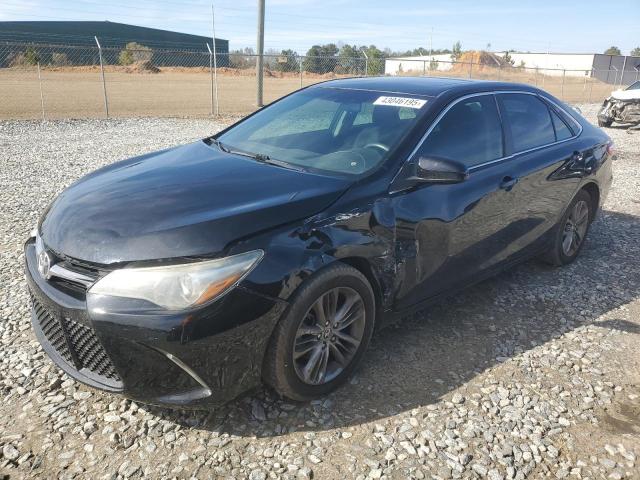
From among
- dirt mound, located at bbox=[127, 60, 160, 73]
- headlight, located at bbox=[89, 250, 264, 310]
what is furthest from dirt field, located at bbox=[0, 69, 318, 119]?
dirt mound, located at bbox=[127, 60, 160, 73]

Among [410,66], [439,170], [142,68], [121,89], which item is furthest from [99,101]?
[410,66]

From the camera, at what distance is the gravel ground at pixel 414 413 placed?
249 cm

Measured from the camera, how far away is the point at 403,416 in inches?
112

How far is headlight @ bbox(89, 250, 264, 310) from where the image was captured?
91.7 inches

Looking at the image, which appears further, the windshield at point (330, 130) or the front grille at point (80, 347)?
the windshield at point (330, 130)

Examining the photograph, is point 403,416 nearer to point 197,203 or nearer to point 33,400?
point 197,203

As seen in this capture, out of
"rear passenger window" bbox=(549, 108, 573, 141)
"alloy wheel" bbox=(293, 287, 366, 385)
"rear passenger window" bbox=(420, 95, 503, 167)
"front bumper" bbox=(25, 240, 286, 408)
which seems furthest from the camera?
"rear passenger window" bbox=(549, 108, 573, 141)

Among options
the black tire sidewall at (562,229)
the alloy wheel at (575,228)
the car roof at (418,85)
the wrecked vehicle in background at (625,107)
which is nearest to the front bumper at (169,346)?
the car roof at (418,85)

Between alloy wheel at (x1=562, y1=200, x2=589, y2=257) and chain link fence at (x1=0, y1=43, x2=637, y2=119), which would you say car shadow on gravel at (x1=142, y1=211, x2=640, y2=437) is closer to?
alloy wheel at (x1=562, y1=200, x2=589, y2=257)

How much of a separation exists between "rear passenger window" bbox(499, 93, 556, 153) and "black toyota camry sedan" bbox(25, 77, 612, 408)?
0.7 inches

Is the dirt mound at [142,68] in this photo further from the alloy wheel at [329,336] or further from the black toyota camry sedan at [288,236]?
the alloy wheel at [329,336]

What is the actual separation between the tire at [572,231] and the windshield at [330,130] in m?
2.08

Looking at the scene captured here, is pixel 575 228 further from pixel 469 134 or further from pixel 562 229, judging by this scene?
pixel 469 134

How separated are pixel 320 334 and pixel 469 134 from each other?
179cm
